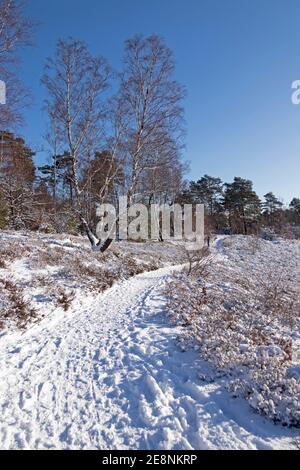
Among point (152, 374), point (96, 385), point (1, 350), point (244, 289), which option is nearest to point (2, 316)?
point (1, 350)

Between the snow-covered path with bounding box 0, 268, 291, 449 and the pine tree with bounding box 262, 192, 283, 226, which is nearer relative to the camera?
the snow-covered path with bounding box 0, 268, 291, 449

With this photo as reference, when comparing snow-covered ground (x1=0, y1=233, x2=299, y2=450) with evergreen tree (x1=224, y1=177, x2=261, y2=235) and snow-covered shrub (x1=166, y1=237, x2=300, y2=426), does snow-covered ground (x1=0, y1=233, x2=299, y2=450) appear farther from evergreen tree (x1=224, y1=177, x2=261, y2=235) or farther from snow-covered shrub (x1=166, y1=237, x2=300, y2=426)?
evergreen tree (x1=224, y1=177, x2=261, y2=235)

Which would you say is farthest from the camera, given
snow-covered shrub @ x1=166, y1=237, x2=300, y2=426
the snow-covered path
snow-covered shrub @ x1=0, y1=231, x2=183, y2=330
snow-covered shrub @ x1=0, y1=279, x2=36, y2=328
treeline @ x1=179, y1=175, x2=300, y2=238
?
treeline @ x1=179, y1=175, x2=300, y2=238

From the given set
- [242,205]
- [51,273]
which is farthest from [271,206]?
[51,273]

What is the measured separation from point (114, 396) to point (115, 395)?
0.10 ft

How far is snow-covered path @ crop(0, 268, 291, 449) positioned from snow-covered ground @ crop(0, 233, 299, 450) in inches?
0.5

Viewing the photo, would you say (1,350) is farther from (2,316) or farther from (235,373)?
(235,373)

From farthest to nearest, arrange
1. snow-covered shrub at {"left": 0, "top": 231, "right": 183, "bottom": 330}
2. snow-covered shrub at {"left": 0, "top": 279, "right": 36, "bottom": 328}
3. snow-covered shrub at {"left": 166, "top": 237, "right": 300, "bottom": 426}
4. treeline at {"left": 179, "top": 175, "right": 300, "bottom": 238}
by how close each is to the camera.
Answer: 1. treeline at {"left": 179, "top": 175, "right": 300, "bottom": 238}
2. snow-covered shrub at {"left": 0, "top": 231, "right": 183, "bottom": 330}
3. snow-covered shrub at {"left": 0, "top": 279, "right": 36, "bottom": 328}
4. snow-covered shrub at {"left": 166, "top": 237, "right": 300, "bottom": 426}

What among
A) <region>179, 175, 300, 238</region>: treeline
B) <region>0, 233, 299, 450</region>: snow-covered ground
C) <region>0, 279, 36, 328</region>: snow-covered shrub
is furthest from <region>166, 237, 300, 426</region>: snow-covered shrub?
<region>179, 175, 300, 238</region>: treeline

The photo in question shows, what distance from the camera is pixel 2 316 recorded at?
274 inches

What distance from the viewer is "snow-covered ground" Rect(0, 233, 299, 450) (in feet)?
11.7

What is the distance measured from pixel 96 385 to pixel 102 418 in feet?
2.85

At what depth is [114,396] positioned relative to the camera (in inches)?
176
